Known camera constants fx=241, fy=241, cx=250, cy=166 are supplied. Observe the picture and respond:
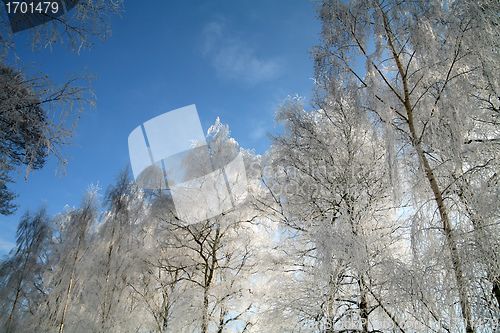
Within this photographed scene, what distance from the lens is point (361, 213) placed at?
410 centimetres

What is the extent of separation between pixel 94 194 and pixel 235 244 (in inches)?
251

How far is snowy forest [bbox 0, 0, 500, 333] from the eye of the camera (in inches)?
105

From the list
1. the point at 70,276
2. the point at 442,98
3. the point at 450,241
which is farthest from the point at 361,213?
the point at 70,276

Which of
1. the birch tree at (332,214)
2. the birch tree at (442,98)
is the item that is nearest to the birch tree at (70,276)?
the birch tree at (332,214)

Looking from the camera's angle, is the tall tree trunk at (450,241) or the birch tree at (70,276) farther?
the birch tree at (70,276)

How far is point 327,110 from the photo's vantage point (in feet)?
17.1

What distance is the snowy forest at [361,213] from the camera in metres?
2.66
